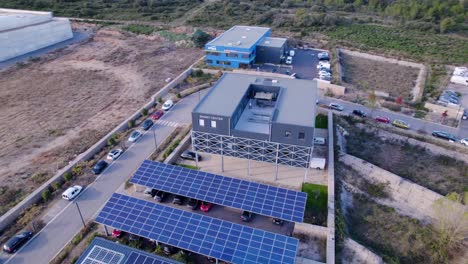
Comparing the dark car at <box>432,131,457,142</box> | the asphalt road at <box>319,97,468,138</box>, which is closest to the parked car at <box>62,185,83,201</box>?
the asphalt road at <box>319,97,468,138</box>

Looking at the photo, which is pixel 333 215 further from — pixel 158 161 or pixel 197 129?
pixel 158 161

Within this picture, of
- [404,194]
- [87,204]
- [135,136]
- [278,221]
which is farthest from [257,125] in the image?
[87,204]

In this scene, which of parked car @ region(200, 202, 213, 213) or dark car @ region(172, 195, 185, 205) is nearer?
parked car @ region(200, 202, 213, 213)

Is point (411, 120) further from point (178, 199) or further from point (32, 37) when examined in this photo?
point (32, 37)

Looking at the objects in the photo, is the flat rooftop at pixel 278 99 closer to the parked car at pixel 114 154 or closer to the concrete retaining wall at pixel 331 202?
the concrete retaining wall at pixel 331 202

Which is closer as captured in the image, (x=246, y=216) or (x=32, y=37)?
(x=246, y=216)

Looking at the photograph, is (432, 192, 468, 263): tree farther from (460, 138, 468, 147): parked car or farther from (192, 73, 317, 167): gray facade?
(460, 138, 468, 147): parked car
